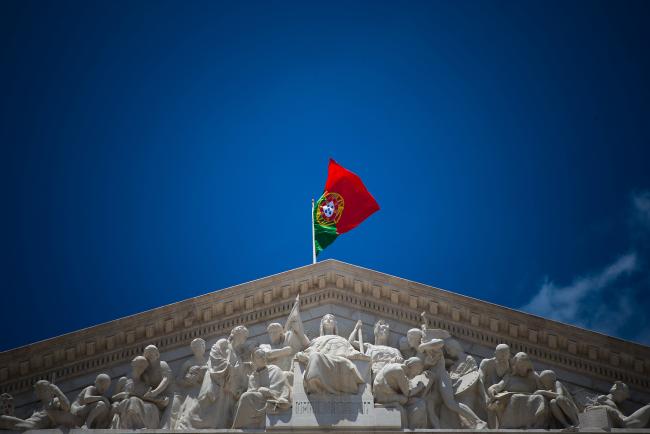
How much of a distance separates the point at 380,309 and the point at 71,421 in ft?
23.5

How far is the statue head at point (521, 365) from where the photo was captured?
21.6 m

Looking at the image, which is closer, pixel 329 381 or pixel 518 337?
pixel 329 381

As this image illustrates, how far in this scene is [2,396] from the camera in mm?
21828

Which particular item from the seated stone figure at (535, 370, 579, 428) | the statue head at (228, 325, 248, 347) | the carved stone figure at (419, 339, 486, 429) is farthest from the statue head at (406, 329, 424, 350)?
the statue head at (228, 325, 248, 347)

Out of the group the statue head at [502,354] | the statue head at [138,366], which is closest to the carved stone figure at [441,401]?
the statue head at [502,354]

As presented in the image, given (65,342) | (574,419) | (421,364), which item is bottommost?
(574,419)

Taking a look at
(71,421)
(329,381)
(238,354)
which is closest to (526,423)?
(329,381)

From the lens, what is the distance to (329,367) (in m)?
20.8

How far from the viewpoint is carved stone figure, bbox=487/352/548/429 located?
20.8 metres

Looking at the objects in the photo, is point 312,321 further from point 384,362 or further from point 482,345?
point 482,345

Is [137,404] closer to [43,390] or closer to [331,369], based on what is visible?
[43,390]

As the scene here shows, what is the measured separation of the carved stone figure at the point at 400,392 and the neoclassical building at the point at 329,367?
1.1 inches

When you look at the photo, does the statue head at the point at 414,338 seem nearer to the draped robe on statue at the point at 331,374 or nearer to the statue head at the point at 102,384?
the draped robe on statue at the point at 331,374

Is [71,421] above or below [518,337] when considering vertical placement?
below
